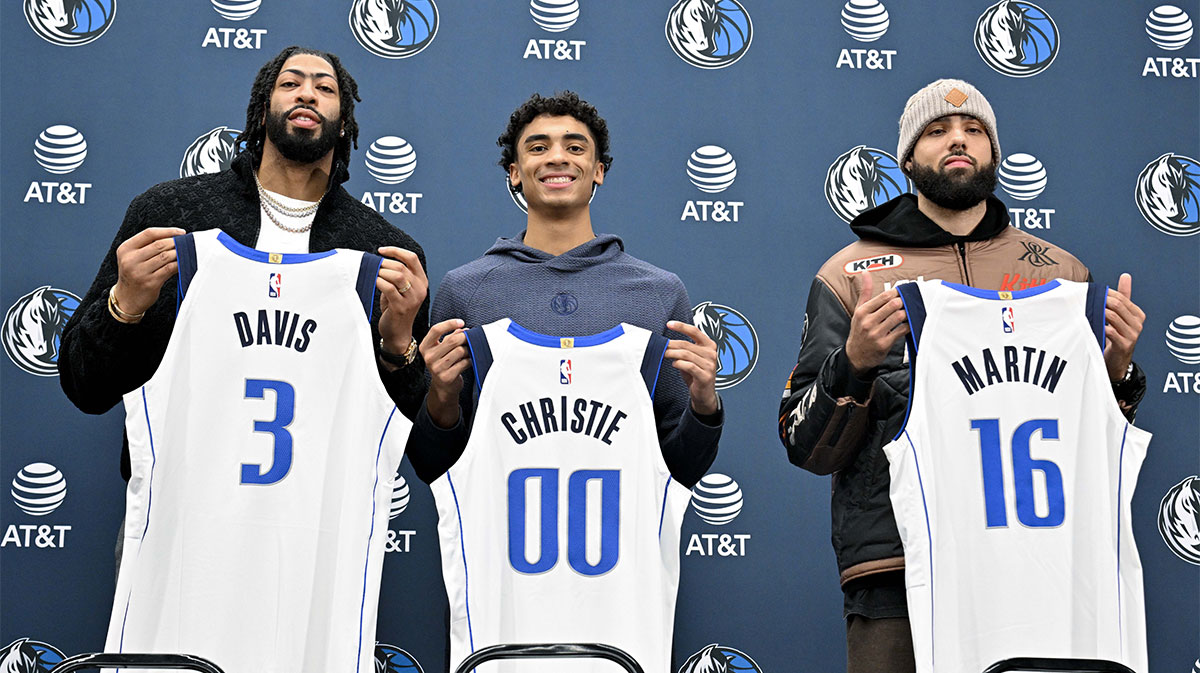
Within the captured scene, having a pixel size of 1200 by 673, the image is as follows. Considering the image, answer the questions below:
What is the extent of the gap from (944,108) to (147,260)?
1.98 metres

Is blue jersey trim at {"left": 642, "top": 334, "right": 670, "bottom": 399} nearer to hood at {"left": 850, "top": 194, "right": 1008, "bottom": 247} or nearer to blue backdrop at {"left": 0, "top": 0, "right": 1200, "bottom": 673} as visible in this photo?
hood at {"left": 850, "top": 194, "right": 1008, "bottom": 247}

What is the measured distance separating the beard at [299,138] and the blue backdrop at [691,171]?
69 centimetres

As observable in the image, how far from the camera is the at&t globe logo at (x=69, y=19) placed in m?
3.52

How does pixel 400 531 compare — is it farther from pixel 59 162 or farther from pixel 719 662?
pixel 59 162

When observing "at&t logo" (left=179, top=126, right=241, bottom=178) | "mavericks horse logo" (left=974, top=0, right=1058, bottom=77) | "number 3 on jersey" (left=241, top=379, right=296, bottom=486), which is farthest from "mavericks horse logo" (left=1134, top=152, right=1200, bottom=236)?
"at&t logo" (left=179, top=126, right=241, bottom=178)

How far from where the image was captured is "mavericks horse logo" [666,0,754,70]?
3.68 metres

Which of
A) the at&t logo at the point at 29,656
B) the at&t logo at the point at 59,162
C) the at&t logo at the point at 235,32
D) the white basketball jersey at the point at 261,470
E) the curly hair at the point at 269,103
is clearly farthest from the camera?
the at&t logo at the point at 235,32

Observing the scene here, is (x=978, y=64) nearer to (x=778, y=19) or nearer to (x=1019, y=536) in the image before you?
(x=778, y=19)

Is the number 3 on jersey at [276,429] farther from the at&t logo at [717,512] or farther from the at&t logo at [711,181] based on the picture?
the at&t logo at [711,181]

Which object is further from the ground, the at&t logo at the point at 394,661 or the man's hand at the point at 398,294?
the man's hand at the point at 398,294

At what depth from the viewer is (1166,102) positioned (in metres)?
3.76

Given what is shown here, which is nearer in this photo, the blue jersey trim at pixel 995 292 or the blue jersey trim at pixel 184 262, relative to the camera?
the blue jersey trim at pixel 184 262

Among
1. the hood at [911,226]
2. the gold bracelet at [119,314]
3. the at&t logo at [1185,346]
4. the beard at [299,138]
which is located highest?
the beard at [299,138]

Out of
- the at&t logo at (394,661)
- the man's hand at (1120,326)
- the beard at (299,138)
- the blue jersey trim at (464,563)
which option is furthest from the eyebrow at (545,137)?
the at&t logo at (394,661)
